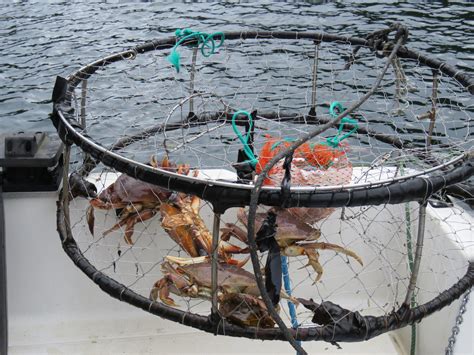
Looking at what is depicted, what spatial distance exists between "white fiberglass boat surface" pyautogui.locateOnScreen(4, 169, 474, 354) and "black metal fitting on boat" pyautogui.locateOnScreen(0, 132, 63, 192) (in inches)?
2.2

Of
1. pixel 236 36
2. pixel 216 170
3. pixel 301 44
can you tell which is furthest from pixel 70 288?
pixel 301 44

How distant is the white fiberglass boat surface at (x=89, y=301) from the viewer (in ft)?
9.27

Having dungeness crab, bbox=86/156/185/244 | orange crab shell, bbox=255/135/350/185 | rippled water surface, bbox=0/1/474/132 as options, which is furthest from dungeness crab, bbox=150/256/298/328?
rippled water surface, bbox=0/1/474/132

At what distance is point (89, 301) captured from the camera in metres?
3.00

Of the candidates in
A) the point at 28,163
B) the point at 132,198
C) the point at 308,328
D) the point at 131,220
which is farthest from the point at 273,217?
the point at 28,163

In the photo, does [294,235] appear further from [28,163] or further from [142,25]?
[142,25]

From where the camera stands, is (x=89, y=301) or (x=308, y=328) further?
(x=89, y=301)

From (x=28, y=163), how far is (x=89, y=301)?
29.2 inches

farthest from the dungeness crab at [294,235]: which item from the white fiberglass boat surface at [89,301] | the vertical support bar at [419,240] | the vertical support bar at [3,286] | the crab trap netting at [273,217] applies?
the vertical support bar at [3,286]

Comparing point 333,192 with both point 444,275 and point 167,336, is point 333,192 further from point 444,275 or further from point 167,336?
point 167,336

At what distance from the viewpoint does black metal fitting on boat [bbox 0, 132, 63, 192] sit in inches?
106

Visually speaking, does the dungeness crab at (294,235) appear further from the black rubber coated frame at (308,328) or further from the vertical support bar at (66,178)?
the vertical support bar at (66,178)

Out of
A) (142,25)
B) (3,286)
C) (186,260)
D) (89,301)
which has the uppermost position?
(186,260)

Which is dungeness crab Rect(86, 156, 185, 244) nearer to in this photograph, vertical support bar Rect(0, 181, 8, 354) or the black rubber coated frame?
the black rubber coated frame
